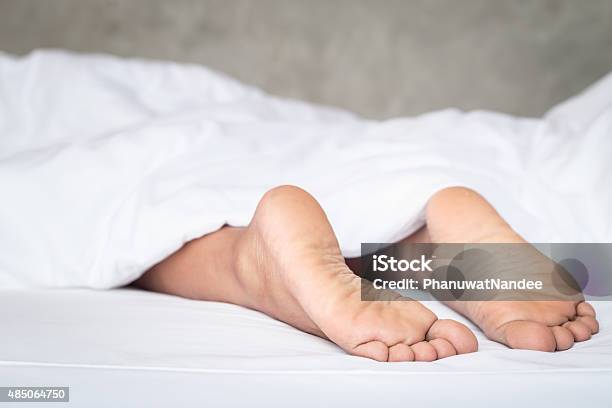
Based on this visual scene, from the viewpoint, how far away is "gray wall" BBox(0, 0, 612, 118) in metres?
3.08

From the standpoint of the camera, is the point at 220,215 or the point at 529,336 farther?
the point at 220,215

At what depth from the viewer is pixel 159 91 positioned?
1.83 metres

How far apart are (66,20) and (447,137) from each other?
2.13 m

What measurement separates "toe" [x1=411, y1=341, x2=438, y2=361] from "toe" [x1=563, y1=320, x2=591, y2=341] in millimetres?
166

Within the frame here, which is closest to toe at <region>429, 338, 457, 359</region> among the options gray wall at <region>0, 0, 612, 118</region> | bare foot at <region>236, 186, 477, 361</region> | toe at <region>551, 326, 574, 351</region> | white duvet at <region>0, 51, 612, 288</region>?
bare foot at <region>236, 186, 477, 361</region>

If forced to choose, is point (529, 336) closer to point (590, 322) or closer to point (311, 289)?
point (590, 322)

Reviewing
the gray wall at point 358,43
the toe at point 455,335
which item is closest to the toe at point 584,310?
Answer: the toe at point 455,335

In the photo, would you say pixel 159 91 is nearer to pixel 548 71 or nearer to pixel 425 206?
pixel 425 206

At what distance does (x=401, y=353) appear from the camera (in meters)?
0.77

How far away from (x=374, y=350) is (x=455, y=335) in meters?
0.08

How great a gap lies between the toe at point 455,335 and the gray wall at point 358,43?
2.42 m

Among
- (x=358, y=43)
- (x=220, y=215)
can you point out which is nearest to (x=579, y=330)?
(x=220, y=215)

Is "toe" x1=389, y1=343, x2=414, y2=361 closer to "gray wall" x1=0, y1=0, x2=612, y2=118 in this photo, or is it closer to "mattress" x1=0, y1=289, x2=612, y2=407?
"mattress" x1=0, y1=289, x2=612, y2=407

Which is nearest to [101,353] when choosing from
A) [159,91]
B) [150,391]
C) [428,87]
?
[150,391]
